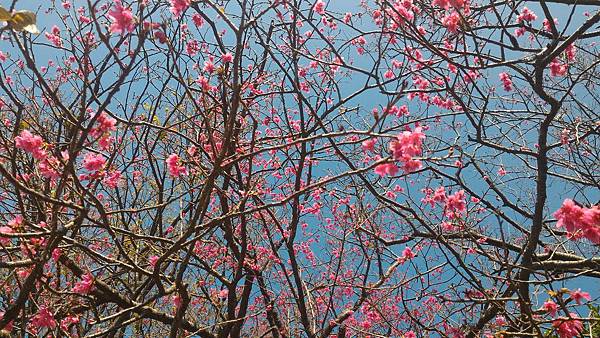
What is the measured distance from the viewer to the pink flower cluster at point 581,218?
2.40 metres

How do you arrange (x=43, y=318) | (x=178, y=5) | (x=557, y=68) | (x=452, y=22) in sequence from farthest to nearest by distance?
(x=557, y=68)
(x=452, y=22)
(x=43, y=318)
(x=178, y=5)

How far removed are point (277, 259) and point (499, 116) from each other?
2.82m

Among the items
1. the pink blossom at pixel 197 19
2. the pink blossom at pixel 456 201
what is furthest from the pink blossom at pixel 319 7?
the pink blossom at pixel 456 201

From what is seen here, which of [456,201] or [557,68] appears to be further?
[557,68]

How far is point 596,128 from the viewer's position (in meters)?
5.07

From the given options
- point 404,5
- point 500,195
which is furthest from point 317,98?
point 500,195

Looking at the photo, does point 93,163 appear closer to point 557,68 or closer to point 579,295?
point 579,295

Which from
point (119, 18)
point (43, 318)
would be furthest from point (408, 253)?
point (119, 18)

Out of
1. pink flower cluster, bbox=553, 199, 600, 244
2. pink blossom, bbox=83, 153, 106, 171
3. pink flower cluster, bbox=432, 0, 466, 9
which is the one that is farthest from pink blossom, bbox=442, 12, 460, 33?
pink blossom, bbox=83, 153, 106, 171

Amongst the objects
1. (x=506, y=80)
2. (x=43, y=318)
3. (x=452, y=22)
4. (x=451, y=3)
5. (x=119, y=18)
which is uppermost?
(x=506, y=80)

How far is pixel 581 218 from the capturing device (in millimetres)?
2416

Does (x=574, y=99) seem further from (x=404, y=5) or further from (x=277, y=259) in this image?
(x=277, y=259)

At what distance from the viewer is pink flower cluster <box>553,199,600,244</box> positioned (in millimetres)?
2396

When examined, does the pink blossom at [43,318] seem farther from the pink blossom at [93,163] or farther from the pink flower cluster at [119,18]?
the pink flower cluster at [119,18]
